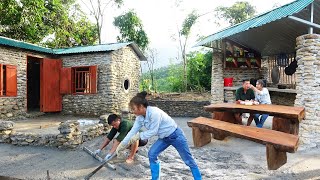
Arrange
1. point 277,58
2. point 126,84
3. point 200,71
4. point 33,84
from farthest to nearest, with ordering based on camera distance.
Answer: point 200,71 → point 33,84 → point 126,84 → point 277,58

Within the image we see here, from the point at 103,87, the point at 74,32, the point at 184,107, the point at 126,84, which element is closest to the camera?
the point at 103,87

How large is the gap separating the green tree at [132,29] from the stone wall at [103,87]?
4.52 meters

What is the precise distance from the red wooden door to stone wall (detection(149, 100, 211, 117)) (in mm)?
5396

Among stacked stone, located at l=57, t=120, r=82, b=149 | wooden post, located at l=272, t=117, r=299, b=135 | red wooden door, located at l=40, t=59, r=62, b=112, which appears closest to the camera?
wooden post, located at l=272, t=117, r=299, b=135

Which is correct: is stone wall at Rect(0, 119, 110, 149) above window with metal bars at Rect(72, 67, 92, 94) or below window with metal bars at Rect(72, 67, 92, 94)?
below

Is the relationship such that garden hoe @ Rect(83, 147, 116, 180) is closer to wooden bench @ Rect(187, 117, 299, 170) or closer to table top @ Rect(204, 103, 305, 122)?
wooden bench @ Rect(187, 117, 299, 170)

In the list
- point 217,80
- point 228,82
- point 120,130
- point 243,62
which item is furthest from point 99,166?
point 243,62

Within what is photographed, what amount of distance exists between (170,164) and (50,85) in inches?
369

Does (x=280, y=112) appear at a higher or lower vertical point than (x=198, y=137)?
higher

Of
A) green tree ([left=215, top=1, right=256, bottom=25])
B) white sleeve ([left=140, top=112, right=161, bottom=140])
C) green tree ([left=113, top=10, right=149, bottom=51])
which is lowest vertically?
white sleeve ([left=140, top=112, right=161, bottom=140])

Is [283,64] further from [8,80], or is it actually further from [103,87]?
[8,80]

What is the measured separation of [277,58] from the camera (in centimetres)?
1125

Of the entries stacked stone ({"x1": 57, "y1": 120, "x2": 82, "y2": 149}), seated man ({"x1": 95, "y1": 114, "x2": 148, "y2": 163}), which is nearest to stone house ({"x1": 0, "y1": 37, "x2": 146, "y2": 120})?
stacked stone ({"x1": 57, "y1": 120, "x2": 82, "y2": 149})

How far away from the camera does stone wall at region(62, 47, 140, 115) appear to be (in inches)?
475
